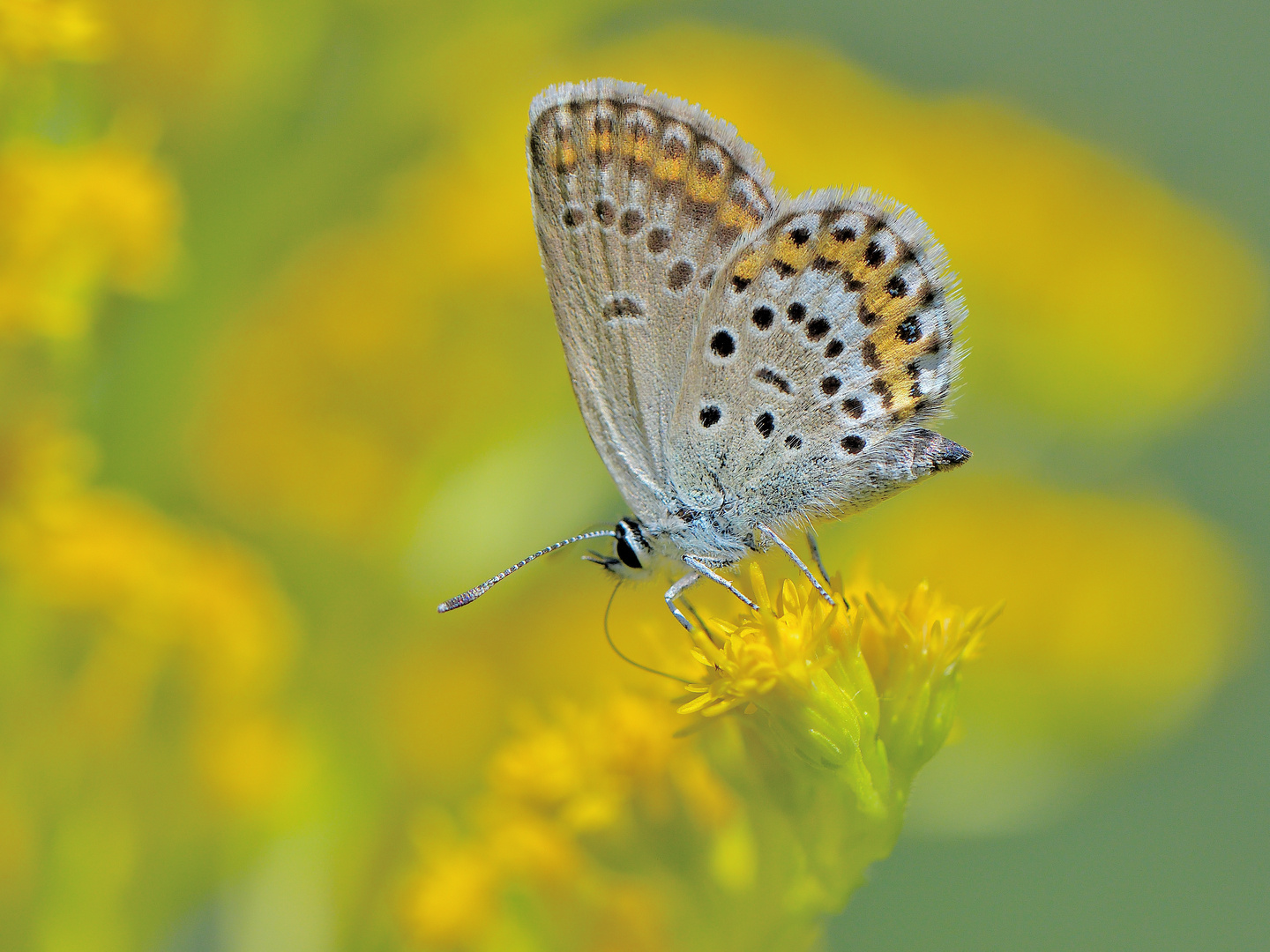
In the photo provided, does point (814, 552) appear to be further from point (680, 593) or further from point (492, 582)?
point (492, 582)

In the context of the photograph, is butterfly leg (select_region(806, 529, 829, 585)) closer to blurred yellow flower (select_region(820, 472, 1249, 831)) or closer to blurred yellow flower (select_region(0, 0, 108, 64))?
blurred yellow flower (select_region(820, 472, 1249, 831))

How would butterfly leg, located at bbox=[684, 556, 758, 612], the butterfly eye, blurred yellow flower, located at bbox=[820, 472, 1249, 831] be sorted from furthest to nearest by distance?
1. blurred yellow flower, located at bbox=[820, 472, 1249, 831]
2. the butterfly eye
3. butterfly leg, located at bbox=[684, 556, 758, 612]

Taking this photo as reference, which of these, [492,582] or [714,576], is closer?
[714,576]

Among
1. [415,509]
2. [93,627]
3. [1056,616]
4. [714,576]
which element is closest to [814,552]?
[714,576]

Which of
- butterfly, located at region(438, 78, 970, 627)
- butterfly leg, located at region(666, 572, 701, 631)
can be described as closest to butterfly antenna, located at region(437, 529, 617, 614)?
butterfly, located at region(438, 78, 970, 627)

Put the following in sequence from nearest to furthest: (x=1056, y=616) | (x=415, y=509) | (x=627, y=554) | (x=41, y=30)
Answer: (x=41, y=30) < (x=627, y=554) < (x=415, y=509) < (x=1056, y=616)

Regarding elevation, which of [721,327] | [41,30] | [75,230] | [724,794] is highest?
[41,30]

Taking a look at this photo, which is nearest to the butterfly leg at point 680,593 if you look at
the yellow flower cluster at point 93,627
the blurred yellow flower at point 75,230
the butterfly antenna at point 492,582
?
the butterfly antenna at point 492,582

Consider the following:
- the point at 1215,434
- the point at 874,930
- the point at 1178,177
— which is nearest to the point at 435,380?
the point at 874,930

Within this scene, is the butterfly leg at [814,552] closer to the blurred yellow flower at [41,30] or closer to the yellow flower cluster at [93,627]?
the yellow flower cluster at [93,627]
